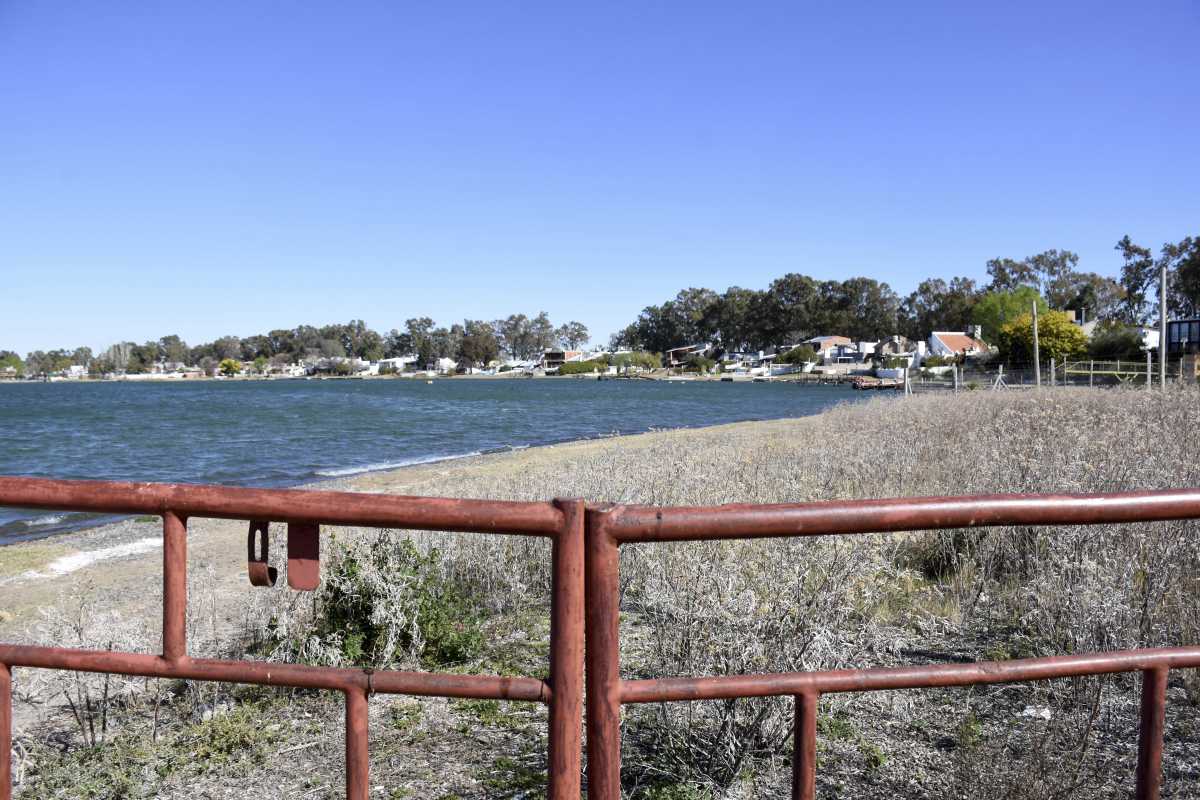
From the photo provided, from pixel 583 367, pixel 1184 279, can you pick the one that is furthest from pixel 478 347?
pixel 1184 279

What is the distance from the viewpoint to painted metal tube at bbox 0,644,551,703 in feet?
5.76

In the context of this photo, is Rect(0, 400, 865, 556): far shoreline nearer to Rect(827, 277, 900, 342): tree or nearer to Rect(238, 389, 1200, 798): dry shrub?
Rect(238, 389, 1200, 798): dry shrub

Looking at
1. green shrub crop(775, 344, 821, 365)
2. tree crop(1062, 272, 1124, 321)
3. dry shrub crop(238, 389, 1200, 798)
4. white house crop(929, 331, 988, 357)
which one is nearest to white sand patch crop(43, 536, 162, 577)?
dry shrub crop(238, 389, 1200, 798)

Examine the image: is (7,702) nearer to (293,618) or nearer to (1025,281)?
(293,618)

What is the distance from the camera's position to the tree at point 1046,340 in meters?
62.4

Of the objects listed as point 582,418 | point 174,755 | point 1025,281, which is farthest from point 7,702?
point 1025,281

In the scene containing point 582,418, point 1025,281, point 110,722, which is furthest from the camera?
point 1025,281

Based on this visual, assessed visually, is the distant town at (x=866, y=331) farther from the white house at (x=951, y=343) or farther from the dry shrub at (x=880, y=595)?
the dry shrub at (x=880, y=595)

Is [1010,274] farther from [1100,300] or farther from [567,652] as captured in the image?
[567,652]

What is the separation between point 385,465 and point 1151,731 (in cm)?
2481

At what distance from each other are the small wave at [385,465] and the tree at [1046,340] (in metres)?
48.8

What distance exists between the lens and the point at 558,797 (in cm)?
179

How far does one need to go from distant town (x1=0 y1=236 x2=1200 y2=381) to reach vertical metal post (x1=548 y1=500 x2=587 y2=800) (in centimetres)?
3837

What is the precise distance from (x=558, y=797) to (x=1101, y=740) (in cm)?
295
